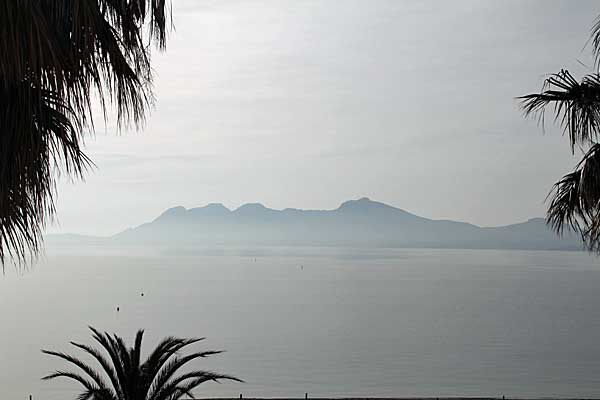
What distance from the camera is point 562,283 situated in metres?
150

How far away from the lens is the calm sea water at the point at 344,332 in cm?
5438

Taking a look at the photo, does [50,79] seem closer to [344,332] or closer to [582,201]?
[582,201]

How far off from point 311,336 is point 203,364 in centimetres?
1570

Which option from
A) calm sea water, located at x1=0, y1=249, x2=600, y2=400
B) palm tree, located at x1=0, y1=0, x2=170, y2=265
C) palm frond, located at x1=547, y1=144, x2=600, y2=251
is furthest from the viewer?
calm sea water, located at x1=0, y1=249, x2=600, y2=400

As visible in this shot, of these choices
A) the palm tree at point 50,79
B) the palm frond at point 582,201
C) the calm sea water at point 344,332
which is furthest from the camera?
the calm sea water at point 344,332

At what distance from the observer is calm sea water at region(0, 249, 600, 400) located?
5438 centimetres

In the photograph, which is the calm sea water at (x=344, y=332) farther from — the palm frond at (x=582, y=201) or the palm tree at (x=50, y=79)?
the palm tree at (x=50, y=79)

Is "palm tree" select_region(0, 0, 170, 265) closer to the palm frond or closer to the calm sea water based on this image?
the palm frond

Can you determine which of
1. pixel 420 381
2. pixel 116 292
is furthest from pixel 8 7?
pixel 116 292

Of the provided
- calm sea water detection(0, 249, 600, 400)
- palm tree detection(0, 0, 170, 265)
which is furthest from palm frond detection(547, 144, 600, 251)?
calm sea water detection(0, 249, 600, 400)

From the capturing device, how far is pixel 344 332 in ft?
260

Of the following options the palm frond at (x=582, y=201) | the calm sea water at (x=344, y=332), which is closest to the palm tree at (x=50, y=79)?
the palm frond at (x=582, y=201)

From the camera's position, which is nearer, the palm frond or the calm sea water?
the palm frond

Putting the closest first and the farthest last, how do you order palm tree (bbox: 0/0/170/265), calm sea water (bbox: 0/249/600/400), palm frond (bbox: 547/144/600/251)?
palm tree (bbox: 0/0/170/265) < palm frond (bbox: 547/144/600/251) < calm sea water (bbox: 0/249/600/400)
